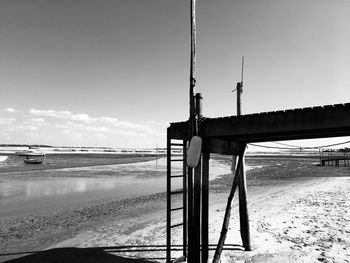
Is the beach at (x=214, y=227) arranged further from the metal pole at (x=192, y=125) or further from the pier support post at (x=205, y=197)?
the metal pole at (x=192, y=125)

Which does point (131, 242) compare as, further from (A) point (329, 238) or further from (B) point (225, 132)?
(A) point (329, 238)

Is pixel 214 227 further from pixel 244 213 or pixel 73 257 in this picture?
pixel 73 257

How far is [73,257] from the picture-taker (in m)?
8.77

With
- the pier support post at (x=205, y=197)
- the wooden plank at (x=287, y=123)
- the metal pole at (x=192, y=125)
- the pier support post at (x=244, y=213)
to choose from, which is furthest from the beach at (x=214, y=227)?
the wooden plank at (x=287, y=123)

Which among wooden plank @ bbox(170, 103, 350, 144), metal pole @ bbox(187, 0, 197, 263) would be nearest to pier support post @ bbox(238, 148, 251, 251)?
wooden plank @ bbox(170, 103, 350, 144)

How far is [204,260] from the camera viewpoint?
23.2 ft

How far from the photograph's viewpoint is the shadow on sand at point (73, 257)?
Answer: 332 inches

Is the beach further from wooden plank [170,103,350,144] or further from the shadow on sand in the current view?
wooden plank [170,103,350,144]

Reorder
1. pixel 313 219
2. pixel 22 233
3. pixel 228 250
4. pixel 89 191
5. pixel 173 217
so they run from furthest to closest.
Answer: pixel 89 191, pixel 173 217, pixel 313 219, pixel 22 233, pixel 228 250

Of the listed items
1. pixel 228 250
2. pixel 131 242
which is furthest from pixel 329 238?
pixel 131 242

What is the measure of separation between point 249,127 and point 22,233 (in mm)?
9646

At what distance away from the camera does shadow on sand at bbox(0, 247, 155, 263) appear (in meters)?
8.43

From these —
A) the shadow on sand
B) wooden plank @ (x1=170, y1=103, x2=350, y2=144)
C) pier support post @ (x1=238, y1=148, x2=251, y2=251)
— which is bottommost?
the shadow on sand

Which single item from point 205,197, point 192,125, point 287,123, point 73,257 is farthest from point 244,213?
point 73,257
